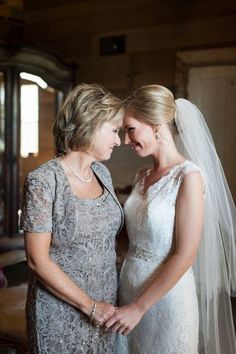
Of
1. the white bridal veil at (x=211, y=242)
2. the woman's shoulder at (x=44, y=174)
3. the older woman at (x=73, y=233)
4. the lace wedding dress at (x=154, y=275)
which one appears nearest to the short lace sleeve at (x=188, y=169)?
the lace wedding dress at (x=154, y=275)

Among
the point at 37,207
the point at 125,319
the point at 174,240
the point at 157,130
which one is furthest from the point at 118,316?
the point at 157,130

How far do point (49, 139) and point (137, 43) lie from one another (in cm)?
89

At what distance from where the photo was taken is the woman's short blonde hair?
1.22 meters

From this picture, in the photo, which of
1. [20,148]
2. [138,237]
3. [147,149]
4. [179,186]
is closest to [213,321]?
[138,237]

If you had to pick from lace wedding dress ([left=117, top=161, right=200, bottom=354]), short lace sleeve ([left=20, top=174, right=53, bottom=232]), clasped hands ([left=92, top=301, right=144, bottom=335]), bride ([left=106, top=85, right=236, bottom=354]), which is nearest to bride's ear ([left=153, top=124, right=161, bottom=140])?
bride ([left=106, top=85, right=236, bottom=354])

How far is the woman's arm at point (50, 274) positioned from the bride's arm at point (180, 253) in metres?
0.12

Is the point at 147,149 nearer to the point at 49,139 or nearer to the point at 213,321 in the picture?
the point at 213,321

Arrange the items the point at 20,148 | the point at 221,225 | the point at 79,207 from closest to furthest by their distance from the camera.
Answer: the point at 79,207, the point at 221,225, the point at 20,148

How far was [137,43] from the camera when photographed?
2982mm

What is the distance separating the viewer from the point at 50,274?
1176 mm

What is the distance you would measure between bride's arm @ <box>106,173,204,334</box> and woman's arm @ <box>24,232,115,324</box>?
12cm

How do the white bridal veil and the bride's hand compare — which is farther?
the white bridal veil

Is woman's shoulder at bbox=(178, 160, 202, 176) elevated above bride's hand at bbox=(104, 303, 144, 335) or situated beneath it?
elevated above

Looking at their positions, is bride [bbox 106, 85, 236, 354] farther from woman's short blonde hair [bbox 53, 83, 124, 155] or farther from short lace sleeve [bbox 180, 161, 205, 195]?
woman's short blonde hair [bbox 53, 83, 124, 155]
